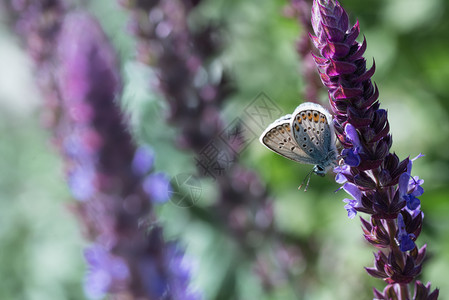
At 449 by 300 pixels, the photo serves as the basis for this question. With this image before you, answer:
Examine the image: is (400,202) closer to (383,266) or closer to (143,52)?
(383,266)

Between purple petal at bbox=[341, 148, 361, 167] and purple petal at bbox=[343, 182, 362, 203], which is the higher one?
purple petal at bbox=[341, 148, 361, 167]

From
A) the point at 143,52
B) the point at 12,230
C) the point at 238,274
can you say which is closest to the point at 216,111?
the point at 143,52

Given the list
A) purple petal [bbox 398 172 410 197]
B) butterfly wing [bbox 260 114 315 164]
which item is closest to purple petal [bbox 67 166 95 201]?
butterfly wing [bbox 260 114 315 164]

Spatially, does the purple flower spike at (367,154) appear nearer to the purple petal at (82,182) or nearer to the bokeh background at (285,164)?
the bokeh background at (285,164)

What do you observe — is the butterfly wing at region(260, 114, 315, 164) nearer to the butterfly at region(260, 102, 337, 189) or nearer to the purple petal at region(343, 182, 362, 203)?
the butterfly at region(260, 102, 337, 189)

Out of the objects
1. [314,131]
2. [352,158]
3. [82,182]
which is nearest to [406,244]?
[352,158]

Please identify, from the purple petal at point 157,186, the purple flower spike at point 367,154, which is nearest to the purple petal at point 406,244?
the purple flower spike at point 367,154
